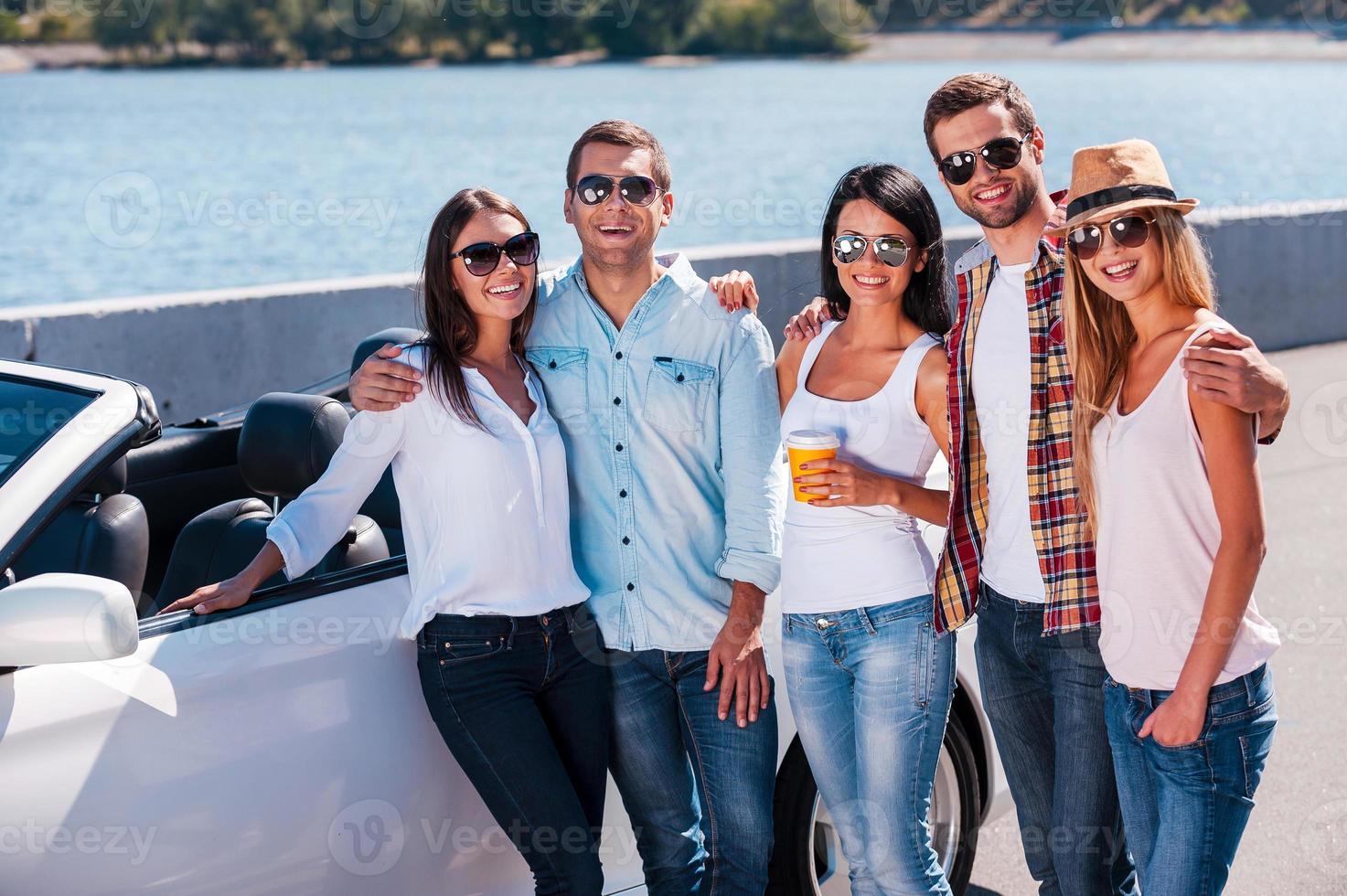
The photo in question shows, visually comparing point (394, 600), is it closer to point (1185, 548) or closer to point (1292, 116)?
point (1185, 548)

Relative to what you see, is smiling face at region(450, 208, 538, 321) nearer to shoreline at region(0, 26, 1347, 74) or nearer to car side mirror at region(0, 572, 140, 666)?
car side mirror at region(0, 572, 140, 666)

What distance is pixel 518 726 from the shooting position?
9.25 feet

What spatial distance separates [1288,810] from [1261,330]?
8.03 metres

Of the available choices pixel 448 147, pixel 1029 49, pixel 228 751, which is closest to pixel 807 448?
pixel 228 751

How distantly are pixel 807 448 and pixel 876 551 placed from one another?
0.32 meters

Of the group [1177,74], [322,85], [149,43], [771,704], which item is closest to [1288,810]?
[771,704]

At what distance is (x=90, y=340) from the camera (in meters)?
7.50

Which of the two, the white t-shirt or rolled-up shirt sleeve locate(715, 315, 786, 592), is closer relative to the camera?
the white t-shirt

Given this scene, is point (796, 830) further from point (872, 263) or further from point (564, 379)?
point (872, 263)

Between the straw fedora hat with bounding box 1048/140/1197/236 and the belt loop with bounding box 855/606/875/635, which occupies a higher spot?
the straw fedora hat with bounding box 1048/140/1197/236

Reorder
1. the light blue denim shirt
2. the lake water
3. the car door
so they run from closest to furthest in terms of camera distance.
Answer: the car door → the light blue denim shirt → the lake water

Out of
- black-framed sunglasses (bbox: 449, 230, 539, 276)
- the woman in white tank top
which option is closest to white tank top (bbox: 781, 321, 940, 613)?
the woman in white tank top

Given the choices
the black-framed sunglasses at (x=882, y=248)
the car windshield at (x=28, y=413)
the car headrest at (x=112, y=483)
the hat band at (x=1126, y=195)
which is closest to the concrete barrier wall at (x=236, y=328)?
the car headrest at (x=112, y=483)

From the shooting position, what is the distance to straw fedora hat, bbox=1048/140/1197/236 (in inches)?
103
